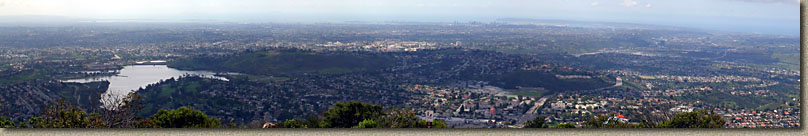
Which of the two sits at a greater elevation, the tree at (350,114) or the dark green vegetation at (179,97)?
the tree at (350,114)

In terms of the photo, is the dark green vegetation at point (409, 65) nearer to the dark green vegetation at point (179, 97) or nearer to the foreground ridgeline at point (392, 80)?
the foreground ridgeline at point (392, 80)

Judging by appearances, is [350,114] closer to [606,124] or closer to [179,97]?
[606,124]

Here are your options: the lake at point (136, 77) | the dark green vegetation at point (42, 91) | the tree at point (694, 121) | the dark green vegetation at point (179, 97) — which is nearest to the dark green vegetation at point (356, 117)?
the tree at point (694, 121)

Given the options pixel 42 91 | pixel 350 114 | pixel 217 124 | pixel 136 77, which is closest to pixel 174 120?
pixel 217 124

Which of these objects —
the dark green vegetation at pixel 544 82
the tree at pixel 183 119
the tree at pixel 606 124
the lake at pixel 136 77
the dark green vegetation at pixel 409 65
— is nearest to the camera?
the tree at pixel 606 124

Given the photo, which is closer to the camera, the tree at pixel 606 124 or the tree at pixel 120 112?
the tree at pixel 606 124

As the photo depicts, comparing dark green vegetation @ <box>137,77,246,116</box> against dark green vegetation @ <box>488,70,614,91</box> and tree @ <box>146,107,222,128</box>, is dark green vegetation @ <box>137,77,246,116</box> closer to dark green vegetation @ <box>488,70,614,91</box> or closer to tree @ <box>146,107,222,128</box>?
tree @ <box>146,107,222,128</box>
